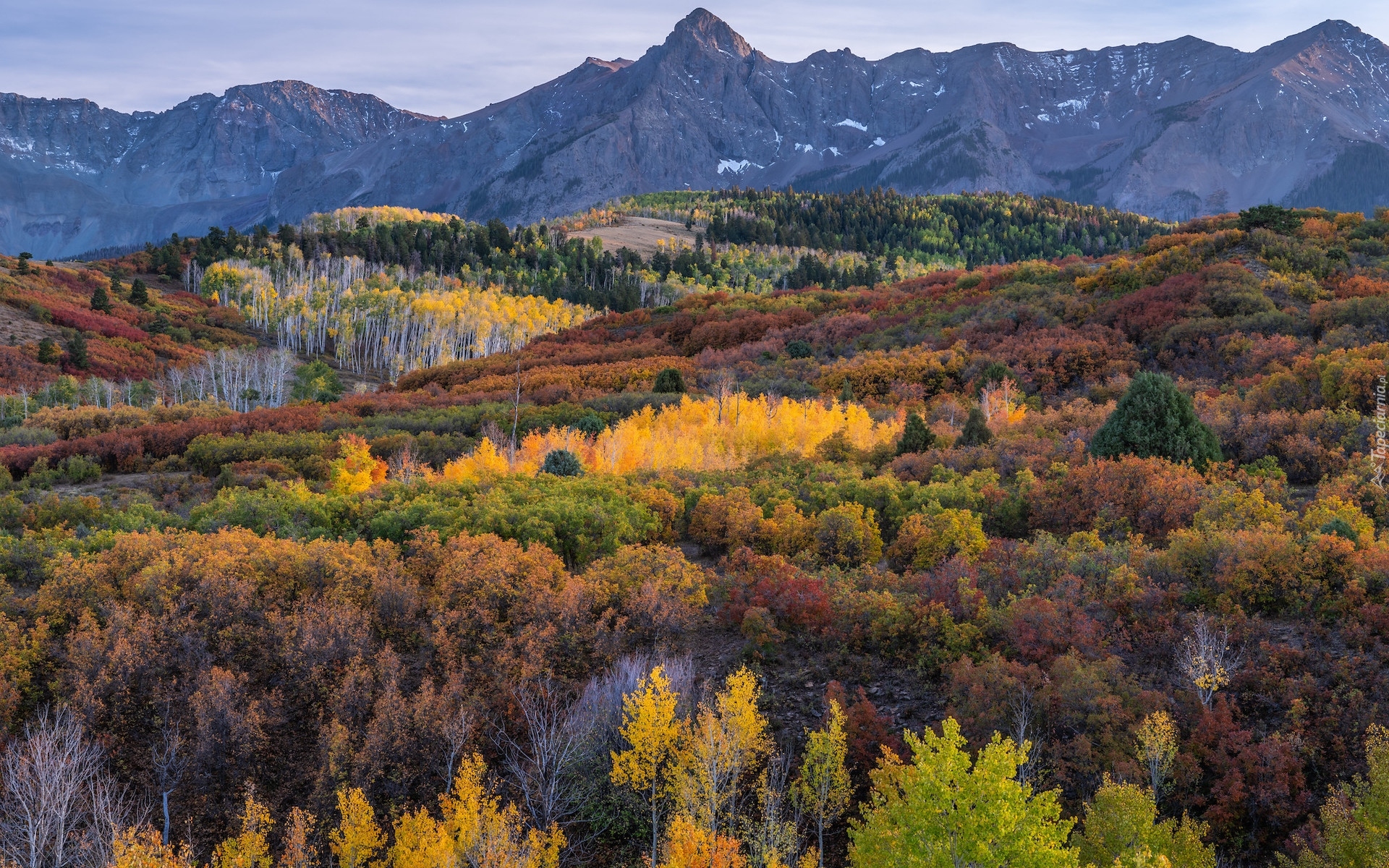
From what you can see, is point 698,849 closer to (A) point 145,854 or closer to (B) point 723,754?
(B) point 723,754

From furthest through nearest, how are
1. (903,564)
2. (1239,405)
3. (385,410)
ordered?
(385,410)
(1239,405)
(903,564)

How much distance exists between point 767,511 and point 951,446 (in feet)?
25.2

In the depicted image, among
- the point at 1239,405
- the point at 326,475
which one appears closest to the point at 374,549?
the point at 326,475

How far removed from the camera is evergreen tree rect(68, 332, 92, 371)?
62406 millimetres

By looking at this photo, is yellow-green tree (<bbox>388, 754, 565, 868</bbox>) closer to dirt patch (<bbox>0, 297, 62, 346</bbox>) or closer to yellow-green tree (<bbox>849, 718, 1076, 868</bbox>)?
yellow-green tree (<bbox>849, 718, 1076, 868</bbox>)

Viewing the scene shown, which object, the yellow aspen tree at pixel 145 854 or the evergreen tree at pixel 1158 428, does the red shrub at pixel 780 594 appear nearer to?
the yellow aspen tree at pixel 145 854

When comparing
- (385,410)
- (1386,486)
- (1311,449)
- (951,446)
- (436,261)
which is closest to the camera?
(1386,486)

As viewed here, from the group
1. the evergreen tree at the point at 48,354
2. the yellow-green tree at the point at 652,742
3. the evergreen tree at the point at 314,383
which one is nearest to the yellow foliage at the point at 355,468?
the yellow-green tree at the point at 652,742

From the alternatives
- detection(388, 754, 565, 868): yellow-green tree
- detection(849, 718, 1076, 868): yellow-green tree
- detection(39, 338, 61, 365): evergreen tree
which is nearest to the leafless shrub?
detection(849, 718, 1076, 868): yellow-green tree

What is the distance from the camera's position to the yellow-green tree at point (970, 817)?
7160 mm

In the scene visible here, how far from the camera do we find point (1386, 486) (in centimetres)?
1564

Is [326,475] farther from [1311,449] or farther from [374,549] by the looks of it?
[1311,449]

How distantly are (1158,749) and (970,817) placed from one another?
3150mm

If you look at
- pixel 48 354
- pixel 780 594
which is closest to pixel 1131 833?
pixel 780 594
